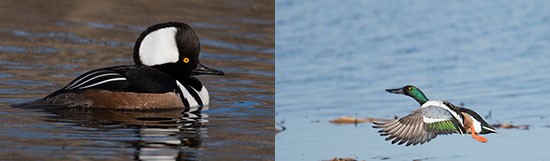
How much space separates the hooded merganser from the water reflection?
11 cm

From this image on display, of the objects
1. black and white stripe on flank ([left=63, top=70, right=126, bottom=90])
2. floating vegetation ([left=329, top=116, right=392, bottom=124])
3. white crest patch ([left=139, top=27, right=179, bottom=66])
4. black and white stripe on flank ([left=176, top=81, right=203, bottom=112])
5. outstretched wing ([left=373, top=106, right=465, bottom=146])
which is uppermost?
white crest patch ([left=139, top=27, right=179, bottom=66])

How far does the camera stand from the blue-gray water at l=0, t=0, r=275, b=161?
23.0 ft

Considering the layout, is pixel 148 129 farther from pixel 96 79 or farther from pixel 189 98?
pixel 189 98

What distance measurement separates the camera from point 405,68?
1157 centimetres

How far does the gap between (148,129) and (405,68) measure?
14.3 feet

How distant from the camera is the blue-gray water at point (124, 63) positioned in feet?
23.0

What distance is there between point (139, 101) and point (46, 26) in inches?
176

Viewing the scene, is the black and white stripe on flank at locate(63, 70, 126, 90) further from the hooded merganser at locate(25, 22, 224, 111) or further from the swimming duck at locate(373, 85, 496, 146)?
the swimming duck at locate(373, 85, 496, 146)

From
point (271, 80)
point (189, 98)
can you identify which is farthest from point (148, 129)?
point (271, 80)

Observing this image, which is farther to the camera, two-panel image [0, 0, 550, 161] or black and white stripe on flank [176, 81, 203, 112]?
black and white stripe on flank [176, 81, 203, 112]

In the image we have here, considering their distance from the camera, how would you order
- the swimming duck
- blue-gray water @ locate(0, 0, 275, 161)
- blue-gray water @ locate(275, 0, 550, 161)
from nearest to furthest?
the swimming duck < blue-gray water @ locate(0, 0, 275, 161) < blue-gray water @ locate(275, 0, 550, 161)

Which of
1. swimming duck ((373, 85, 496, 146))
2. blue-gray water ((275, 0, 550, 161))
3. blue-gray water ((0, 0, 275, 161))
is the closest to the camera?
swimming duck ((373, 85, 496, 146))

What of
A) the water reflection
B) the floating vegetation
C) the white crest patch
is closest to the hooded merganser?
the white crest patch

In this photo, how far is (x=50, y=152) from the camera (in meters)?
6.71
